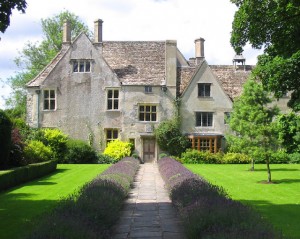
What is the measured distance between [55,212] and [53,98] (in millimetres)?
32195

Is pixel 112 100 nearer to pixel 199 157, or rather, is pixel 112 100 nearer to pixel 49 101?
pixel 49 101

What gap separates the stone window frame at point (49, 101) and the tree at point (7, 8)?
29.3m

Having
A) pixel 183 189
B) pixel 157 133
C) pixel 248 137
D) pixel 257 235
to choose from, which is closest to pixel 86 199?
pixel 183 189

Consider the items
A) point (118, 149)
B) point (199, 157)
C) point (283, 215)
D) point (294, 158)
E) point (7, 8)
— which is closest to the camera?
point (7, 8)

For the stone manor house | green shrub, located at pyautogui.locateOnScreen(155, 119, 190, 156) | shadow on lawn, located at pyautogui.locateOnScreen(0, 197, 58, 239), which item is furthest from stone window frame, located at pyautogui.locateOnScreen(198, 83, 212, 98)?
shadow on lawn, located at pyautogui.locateOnScreen(0, 197, 58, 239)

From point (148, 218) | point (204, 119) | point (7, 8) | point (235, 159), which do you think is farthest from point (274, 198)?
point (204, 119)

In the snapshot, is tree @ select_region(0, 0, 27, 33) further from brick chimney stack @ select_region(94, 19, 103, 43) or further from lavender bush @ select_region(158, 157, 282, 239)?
brick chimney stack @ select_region(94, 19, 103, 43)

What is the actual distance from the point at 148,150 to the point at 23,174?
19021 millimetres

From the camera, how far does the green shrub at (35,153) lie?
26191 mm

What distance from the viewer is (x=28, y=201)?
1484cm

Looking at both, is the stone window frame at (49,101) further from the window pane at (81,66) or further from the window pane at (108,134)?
the window pane at (108,134)

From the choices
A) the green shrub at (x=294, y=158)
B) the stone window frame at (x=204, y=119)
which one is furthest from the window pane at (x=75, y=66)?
the green shrub at (x=294, y=158)

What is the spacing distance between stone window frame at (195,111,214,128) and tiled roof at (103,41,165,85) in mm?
4617

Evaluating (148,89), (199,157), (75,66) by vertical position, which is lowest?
(199,157)
